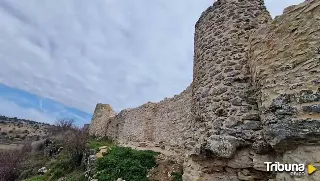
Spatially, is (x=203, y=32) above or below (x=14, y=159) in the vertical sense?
above

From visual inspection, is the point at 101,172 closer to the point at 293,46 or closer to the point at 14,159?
the point at 293,46

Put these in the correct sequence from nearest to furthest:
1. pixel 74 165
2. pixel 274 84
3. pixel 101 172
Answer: pixel 274 84, pixel 101 172, pixel 74 165

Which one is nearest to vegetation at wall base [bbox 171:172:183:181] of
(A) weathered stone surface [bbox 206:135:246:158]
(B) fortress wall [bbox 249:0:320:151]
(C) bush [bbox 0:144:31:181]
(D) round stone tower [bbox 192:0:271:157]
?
(D) round stone tower [bbox 192:0:271:157]

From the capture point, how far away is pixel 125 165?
9438 mm

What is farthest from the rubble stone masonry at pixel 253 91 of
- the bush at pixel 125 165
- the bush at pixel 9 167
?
the bush at pixel 9 167

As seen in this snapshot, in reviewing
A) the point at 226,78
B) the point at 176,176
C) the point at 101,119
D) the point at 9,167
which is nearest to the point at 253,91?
the point at 226,78

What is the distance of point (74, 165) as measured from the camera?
1435cm

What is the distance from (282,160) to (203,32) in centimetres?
353

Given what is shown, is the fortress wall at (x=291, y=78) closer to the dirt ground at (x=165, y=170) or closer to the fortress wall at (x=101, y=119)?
the dirt ground at (x=165, y=170)

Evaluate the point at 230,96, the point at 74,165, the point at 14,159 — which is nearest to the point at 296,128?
the point at 230,96

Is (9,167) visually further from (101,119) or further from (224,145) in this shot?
(224,145)

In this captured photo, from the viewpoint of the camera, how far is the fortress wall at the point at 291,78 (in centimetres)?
320

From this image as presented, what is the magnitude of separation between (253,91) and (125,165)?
6422 millimetres

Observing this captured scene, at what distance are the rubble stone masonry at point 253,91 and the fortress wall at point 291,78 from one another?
0.04 feet
